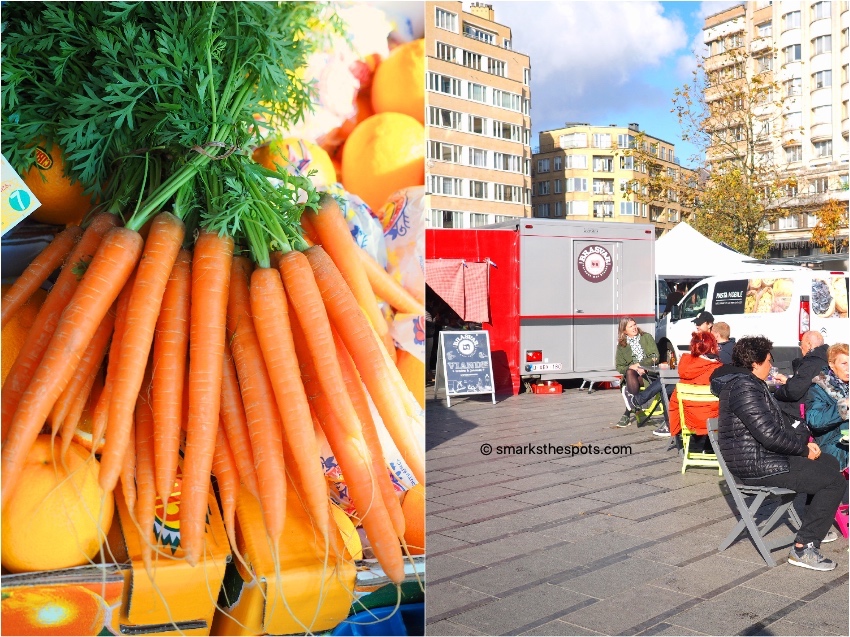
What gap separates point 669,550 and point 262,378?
13.2ft

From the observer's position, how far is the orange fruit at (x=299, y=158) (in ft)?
9.14

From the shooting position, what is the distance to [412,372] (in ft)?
9.64

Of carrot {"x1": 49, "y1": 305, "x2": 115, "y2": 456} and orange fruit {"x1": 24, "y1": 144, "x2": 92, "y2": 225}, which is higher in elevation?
orange fruit {"x1": 24, "y1": 144, "x2": 92, "y2": 225}

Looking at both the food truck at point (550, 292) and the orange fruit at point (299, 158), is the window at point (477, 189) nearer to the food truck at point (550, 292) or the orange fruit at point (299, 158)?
the food truck at point (550, 292)

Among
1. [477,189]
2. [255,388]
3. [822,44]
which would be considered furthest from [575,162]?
[255,388]

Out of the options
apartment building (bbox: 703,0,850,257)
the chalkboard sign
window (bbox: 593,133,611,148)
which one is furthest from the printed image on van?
window (bbox: 593,133,611,148)

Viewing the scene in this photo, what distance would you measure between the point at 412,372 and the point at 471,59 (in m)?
63.1

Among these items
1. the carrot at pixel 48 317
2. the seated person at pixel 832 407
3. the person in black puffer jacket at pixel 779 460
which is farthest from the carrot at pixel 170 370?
the seated person at pixel 832 407

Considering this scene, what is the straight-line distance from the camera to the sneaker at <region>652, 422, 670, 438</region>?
1052 centimetres

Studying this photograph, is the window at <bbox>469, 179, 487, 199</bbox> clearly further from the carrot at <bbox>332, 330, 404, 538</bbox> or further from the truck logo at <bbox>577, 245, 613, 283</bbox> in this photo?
the carrot at <bbox>332, 330, 404, 538</bbox>

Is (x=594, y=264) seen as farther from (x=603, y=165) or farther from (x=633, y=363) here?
(x=603, y=165)

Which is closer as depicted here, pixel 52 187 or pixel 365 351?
pixel 52 187

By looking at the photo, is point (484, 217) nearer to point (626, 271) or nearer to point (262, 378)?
point (626, 271)

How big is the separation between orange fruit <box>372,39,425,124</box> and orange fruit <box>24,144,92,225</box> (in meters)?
0.99
